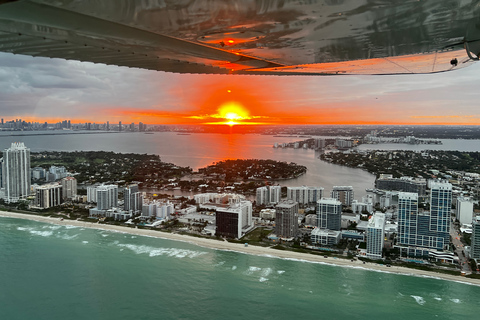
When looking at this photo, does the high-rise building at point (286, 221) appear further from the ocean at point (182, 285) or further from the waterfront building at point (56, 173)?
the waterfront building at point (56, 173)

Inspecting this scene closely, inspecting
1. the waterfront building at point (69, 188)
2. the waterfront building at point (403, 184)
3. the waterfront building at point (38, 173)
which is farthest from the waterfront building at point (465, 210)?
the waterfront building at point (38, 173)

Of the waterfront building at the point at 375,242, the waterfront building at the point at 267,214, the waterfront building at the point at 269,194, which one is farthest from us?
the waterfront building at the point at 269,194

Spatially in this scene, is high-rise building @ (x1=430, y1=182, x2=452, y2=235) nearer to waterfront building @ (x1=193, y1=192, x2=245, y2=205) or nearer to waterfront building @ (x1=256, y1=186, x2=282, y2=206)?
waterfront building @ (x1=256, y1=186, x2=282, y2=206)

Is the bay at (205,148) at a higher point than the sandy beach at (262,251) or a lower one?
higher

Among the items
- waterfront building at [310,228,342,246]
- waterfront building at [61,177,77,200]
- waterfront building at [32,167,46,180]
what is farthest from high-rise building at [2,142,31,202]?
waterfront building at [310,228,342,246]

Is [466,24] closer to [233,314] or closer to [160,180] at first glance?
[233,314]

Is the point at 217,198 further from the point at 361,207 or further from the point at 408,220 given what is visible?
the point at 408,220

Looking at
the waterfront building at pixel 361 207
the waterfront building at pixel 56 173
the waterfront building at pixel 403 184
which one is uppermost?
the waterfront building at pixel 56 173
